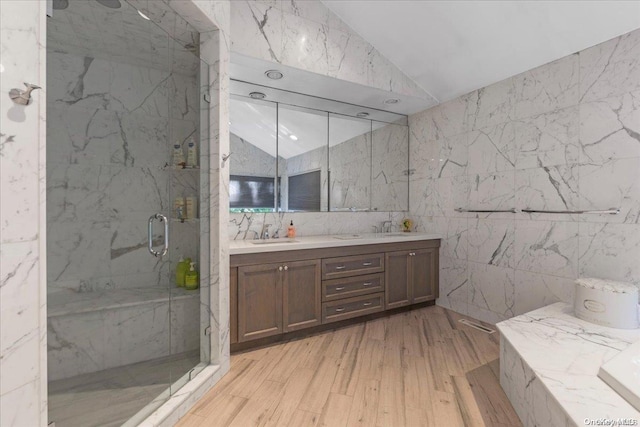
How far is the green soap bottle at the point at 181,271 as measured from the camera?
2.25 metres

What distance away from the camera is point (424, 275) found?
11.0ft

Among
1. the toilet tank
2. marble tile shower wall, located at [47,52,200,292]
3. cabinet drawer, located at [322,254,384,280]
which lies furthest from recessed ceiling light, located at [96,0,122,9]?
the toilet tank

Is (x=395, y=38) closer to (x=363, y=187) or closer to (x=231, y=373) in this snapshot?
(x=363, y=187)

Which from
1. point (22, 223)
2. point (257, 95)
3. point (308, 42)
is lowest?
point (22, 223)

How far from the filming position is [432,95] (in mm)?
3357

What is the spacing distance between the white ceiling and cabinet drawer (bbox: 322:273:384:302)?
87.3 inches

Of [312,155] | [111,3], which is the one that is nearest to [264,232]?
[312,155]

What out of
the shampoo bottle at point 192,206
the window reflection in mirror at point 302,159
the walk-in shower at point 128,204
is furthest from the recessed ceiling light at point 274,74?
the shampoo bottle at point 192,206

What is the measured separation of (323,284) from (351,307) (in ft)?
1.35

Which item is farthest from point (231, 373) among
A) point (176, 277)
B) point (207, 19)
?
point (207, 19)

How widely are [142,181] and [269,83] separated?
149cm

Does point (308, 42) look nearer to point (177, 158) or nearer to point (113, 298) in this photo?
point (177, 158)

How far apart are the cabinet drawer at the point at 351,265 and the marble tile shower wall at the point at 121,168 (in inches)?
46.8

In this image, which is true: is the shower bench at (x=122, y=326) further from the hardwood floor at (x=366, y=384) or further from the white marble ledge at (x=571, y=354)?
the white marble ledge at (x=571, y=354)
